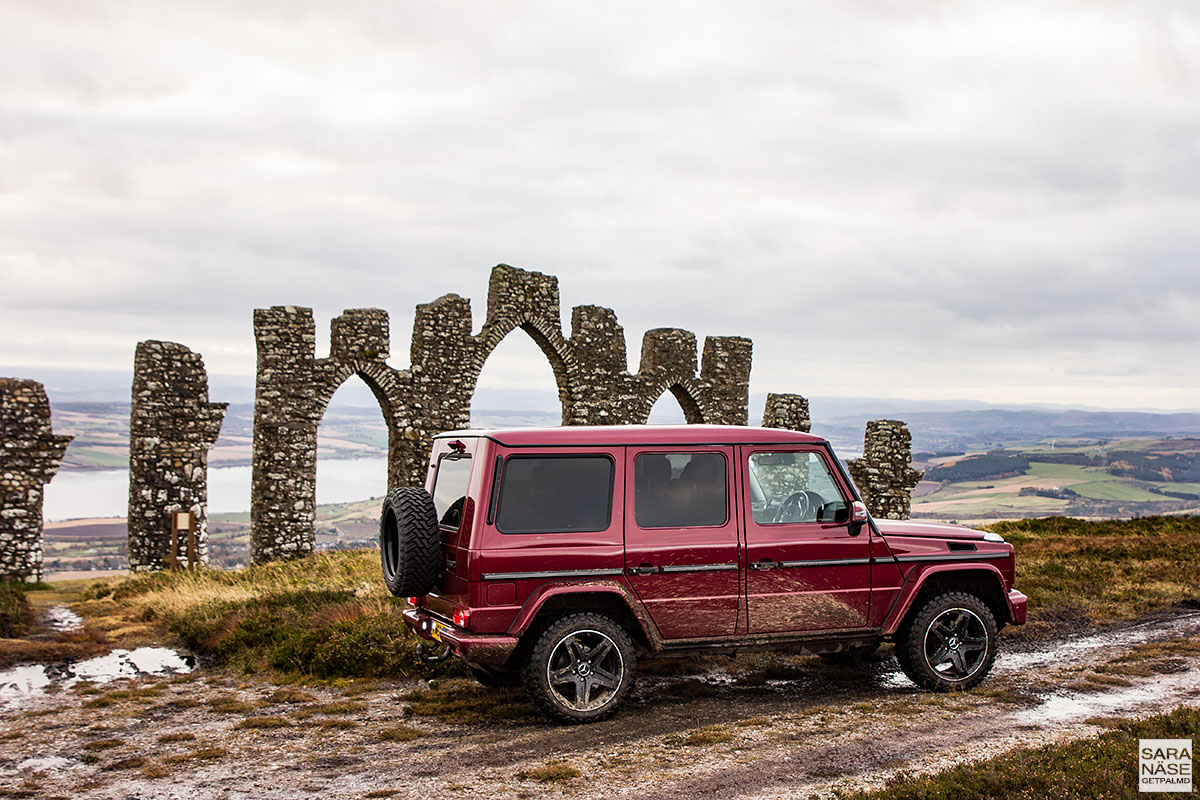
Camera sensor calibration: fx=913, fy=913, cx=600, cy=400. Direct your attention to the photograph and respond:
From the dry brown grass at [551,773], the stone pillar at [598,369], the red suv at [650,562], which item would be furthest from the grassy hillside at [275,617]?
the stone pillar at [598,369]

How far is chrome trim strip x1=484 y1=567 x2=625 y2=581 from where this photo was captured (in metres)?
7.43

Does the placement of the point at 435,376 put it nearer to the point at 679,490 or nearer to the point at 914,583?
the point at 679,490

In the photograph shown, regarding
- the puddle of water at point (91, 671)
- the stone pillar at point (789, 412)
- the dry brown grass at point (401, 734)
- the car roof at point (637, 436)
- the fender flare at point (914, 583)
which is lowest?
the puddle of water at point (91, 671)

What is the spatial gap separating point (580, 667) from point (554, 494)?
146 cm

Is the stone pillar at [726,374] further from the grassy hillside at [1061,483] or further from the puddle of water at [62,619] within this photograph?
the grassy hillside at [1061,483]

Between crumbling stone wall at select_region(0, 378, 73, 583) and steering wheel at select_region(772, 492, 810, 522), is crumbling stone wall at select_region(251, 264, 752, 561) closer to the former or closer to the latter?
crumbling stone wall at select_region(0, 378, 73, 583)

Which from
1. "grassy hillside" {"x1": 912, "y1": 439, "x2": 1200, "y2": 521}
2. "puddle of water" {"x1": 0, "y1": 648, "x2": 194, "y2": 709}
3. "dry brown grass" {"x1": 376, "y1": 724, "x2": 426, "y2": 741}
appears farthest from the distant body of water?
"dry brown grass" {"x1": 376, "y1": 724, "x2": 426, "y2": 741}

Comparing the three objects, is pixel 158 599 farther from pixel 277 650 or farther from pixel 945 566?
pixel 945 566

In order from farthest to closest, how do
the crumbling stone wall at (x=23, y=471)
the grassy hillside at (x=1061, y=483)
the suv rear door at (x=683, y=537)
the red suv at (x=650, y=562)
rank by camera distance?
the grassy hillside at (x=1061, y=483) → the crumbling stone wall at (x=23, y=471) → the suv rear door at (x=683, y=537) → the red suv at (x=650, y=562)

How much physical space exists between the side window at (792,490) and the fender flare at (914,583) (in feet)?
3.18

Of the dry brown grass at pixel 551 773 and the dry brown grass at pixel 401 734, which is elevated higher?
the dry brown grass at pixel 551 773

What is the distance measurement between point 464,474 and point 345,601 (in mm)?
5338

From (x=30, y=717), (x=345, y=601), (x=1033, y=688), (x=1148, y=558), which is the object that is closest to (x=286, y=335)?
(x=345, y=601)

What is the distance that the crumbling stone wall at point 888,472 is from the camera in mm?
21062
